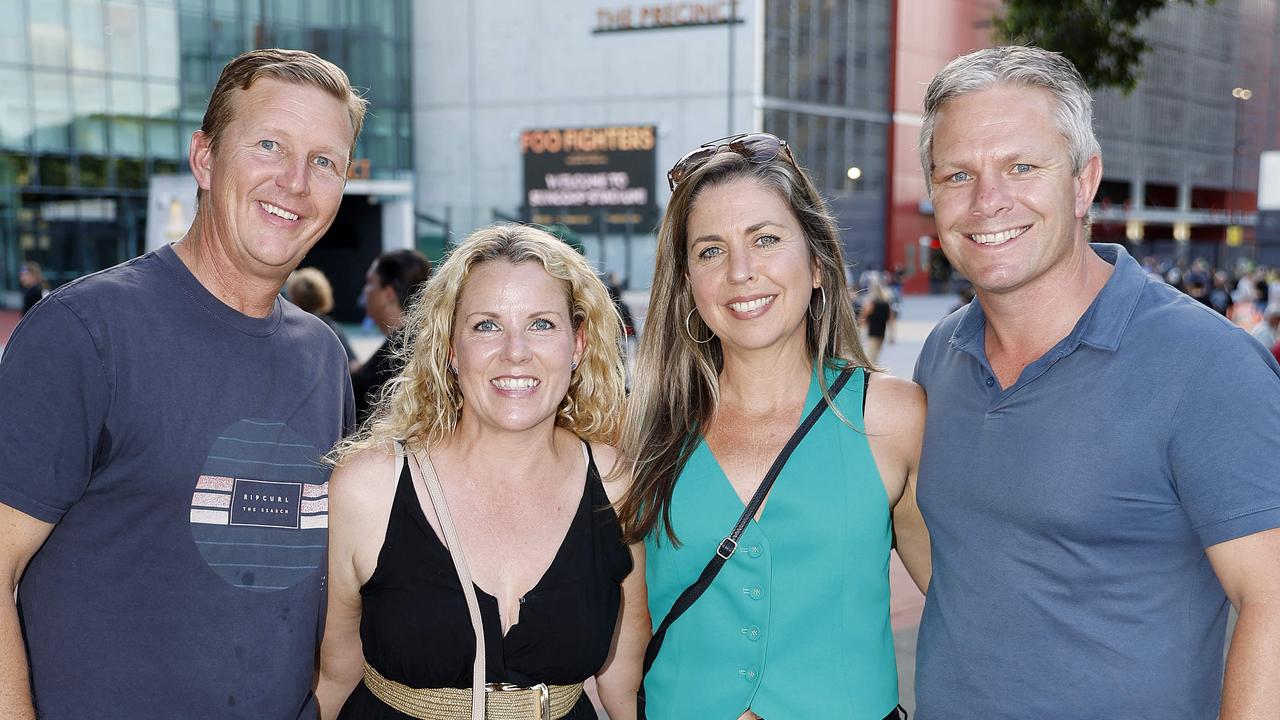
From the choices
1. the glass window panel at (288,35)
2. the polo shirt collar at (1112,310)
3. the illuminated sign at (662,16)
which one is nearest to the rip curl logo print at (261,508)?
the polo shirt collar at (1112,310)

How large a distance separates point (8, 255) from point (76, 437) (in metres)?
33.2

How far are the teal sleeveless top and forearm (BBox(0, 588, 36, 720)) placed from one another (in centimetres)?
154

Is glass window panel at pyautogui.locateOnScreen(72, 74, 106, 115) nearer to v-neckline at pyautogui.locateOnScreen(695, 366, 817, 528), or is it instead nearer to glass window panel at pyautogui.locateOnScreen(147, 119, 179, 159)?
glass window panel at pyautogui.locateOnScreen(147, 119, 179, 159)

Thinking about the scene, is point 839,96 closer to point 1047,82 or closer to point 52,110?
point 52,110

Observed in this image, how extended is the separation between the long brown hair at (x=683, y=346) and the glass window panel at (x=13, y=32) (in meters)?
31.4

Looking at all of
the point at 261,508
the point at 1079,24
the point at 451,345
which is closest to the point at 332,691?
the point at 261,508

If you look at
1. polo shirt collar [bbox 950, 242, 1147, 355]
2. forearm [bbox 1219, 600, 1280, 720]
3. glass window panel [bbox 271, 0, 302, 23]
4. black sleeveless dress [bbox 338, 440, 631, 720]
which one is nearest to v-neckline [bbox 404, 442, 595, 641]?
black sleeveless dress [bbox 338, 440, 631, 720]

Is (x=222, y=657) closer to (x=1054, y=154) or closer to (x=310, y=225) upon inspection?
(x=310, y=225)

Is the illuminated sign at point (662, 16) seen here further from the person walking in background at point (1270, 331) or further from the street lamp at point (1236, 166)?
the street lamp at point (1236, 166)

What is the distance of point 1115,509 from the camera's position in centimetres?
243

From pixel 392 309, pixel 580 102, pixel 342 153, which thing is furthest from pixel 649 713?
pixel 580 102

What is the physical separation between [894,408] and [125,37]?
3263 centimetres

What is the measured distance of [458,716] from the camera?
109 inches

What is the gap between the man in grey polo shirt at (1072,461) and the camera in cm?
229
